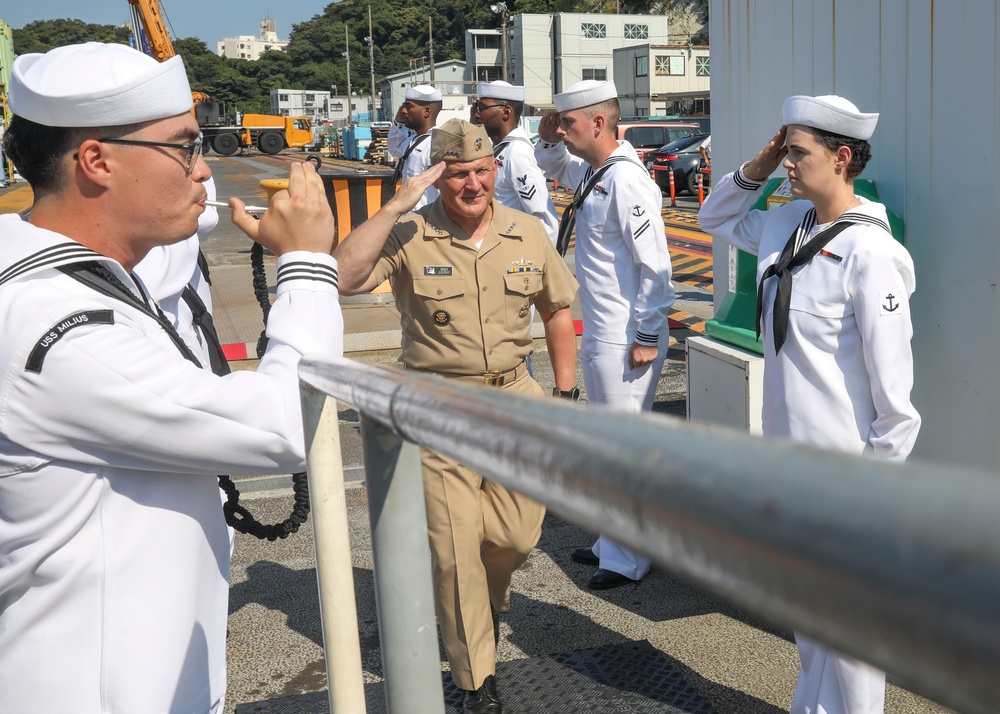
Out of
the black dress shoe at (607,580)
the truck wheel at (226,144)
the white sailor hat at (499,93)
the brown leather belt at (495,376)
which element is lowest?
the black dress shoe at (607,580)

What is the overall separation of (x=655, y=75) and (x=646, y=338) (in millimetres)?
57649

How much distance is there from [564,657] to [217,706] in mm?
2232

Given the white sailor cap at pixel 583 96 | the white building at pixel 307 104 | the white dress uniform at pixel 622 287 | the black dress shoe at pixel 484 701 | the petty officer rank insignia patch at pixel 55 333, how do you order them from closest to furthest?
1. the petty officer rank insignia patch at pixel 55 333
2. the black dress shoe at pixel 484 701
3. the white dress uniform at pixel 622 287
4. the white sailor cap at pixel 583 96
5. the white building at pixel 307 104

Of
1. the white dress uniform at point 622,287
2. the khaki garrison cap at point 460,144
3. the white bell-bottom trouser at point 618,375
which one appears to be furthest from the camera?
Answer: the white bell-bottom trouser at point 618,375

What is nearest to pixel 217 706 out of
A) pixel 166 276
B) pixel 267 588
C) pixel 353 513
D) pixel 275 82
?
pixel 166 276

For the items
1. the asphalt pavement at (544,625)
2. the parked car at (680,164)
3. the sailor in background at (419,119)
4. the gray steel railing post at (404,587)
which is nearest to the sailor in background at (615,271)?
the asphalt pavement at (544,625)

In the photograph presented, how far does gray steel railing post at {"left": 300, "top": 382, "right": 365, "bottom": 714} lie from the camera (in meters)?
1.43

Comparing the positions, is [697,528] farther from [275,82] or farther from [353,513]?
[275,82]

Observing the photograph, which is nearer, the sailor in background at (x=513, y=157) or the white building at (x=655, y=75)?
the sailor in background at (x=513, y=157)

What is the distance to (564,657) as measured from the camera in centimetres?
374

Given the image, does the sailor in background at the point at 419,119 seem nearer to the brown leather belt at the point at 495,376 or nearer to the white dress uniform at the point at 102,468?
the brown leather belt at the point at 495,376

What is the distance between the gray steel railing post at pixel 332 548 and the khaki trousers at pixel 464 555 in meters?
1.87

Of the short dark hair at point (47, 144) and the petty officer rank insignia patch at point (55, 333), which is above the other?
the short dark hair at point (47, 144)

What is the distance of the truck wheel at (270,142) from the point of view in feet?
182
